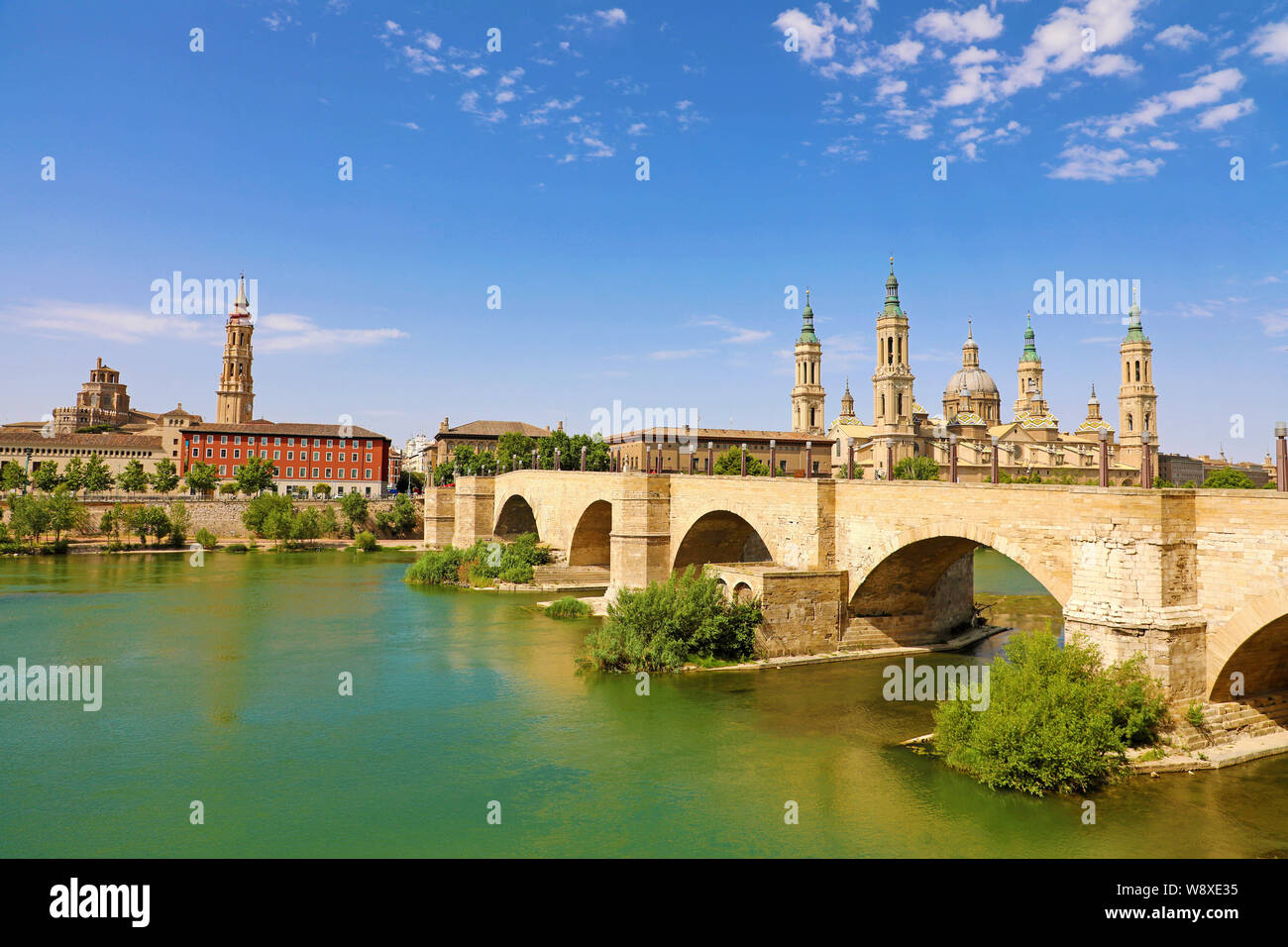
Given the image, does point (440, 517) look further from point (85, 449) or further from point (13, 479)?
point (85, 449)

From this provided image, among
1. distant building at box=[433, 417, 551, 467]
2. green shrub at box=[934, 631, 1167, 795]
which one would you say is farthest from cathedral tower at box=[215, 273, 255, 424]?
green shrub at box=[934, 631, 1167, 795]

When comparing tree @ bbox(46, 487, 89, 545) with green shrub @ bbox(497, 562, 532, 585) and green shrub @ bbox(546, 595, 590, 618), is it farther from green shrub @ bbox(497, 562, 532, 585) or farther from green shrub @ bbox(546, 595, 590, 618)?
green shrub @ bbox(546, 595, 590, 618)

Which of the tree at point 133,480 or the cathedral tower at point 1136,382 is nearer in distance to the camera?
the tree at point 133,480

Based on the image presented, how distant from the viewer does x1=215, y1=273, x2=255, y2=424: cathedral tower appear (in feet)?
336

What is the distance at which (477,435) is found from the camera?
9975 cm

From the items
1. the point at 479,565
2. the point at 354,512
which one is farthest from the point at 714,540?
the point at 354,512

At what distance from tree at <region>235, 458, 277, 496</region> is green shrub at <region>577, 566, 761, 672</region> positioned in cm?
6196

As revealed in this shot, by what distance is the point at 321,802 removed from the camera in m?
14.5

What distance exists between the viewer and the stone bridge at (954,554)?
15078 mm

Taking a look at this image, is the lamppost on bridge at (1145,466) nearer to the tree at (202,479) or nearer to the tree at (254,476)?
the tree at (254,476)

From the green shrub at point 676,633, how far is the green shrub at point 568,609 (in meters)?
9.08

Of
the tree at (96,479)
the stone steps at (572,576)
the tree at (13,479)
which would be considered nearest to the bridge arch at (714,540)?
the stone steps at (572,576)
